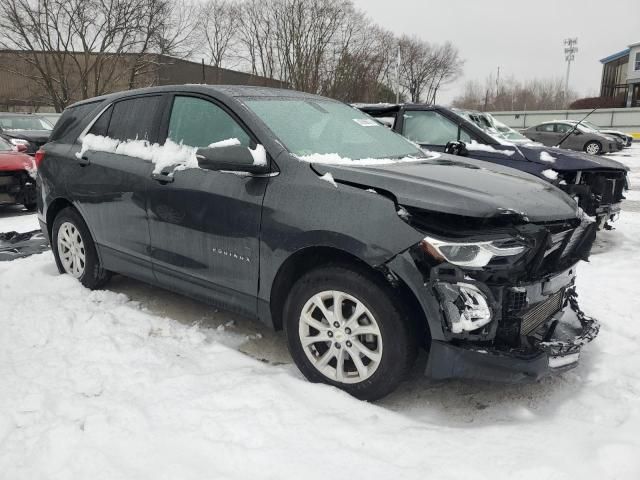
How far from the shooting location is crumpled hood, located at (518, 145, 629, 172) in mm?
5957

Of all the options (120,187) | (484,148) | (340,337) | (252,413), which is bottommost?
(252,413)

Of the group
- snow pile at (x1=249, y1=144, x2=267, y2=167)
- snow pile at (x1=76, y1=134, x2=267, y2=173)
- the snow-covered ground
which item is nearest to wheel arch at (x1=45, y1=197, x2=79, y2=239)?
snow pile at (x1=76, y1=134, x2=267, y2=173)

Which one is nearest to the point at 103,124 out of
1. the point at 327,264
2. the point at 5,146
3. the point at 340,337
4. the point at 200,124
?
the point at 200,124

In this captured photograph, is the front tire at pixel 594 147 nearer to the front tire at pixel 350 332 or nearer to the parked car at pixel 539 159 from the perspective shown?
the parked car at pixel 539 159

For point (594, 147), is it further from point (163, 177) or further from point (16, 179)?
point (163, 177)

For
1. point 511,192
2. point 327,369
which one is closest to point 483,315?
point 511,192

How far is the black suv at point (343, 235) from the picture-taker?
2.50 m

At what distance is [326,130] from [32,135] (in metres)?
12.2

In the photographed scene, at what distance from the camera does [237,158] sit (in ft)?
9.78

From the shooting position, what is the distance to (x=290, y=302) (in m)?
2.97

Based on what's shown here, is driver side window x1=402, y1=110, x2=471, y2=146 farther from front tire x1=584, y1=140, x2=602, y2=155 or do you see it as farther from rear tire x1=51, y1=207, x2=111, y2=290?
front tire x1=584, y1=140, x2=602, y2=155

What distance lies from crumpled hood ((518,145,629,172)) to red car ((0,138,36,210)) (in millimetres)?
7253

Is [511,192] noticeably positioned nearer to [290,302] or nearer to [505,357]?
[505,357]

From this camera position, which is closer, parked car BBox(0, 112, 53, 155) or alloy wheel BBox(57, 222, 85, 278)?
alloy wheel BBox(57, 222, 85, 278)
